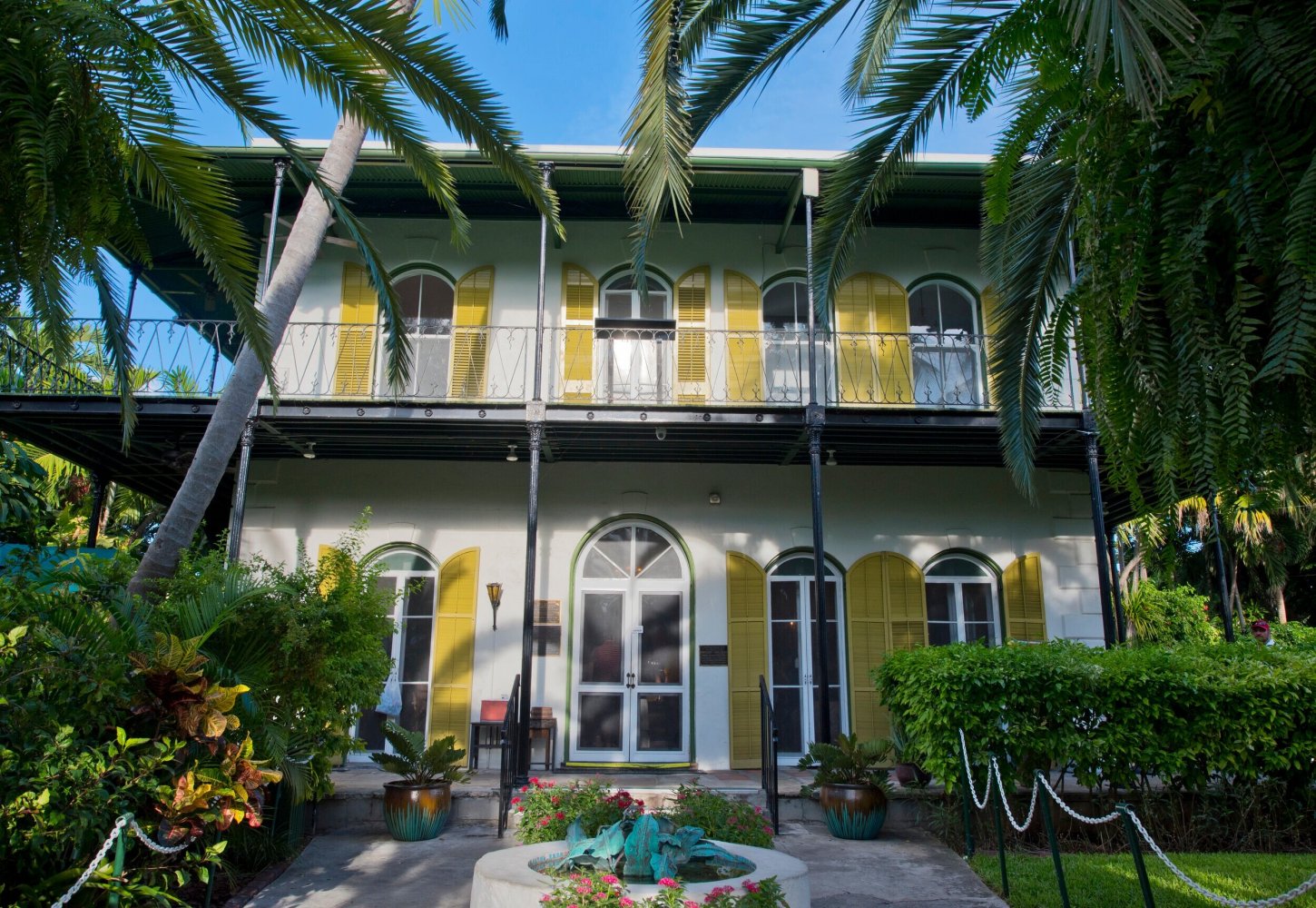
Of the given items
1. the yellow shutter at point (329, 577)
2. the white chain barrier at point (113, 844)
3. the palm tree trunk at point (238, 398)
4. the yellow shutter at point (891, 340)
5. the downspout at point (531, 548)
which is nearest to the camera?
the white chain barrier at point (113, 844)

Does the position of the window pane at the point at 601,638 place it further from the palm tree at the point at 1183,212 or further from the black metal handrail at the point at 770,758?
the palm tree at the point at 1183,212

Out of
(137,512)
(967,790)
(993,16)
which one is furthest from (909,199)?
(137,512)

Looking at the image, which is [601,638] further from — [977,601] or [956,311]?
[956,311]

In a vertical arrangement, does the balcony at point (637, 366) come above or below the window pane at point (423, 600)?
above

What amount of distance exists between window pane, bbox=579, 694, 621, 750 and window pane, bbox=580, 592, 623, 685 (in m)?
0.18

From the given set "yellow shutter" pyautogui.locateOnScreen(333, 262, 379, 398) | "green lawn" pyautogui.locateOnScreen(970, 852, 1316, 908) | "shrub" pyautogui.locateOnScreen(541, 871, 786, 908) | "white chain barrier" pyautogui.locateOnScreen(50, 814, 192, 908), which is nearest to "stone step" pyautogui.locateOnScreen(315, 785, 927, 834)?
"green lawn" pyautogui.locateOnScreen(970, 852, 1316, 908)

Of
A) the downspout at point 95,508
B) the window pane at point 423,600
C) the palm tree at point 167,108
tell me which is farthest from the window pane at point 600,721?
the palm tree at point 167,108

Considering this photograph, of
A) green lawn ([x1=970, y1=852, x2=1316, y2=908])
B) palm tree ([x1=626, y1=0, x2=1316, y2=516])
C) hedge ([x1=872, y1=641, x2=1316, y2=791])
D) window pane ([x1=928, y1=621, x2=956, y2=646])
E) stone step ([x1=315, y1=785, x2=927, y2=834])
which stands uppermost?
palm tree ([x1=626, y1=0, x2=1316, y2=516])

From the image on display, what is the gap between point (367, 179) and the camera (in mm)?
10594

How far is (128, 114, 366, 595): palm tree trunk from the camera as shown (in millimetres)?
6277

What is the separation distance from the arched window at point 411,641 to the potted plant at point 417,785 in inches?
102

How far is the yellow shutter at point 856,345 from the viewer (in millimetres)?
10883

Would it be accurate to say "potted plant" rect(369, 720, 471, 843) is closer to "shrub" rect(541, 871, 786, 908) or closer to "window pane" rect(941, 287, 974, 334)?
"shrub" rect(541, 871, 786, 908)

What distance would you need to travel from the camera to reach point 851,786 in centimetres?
743
